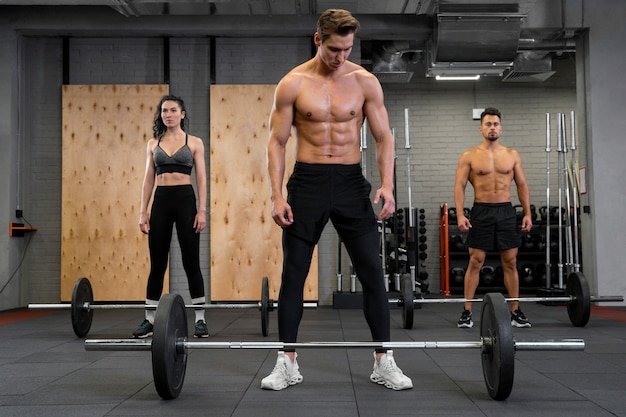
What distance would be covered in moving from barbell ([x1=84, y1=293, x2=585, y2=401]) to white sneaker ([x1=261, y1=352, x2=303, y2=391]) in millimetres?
169

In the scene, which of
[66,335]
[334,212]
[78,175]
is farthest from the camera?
[78,175]

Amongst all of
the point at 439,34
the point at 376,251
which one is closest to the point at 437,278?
the point at 439,34

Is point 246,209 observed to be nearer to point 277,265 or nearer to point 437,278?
point 277,265

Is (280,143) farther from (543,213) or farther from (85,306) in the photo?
(543,213)

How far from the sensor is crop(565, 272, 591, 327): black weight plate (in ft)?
12.6

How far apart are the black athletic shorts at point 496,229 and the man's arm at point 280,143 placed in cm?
213

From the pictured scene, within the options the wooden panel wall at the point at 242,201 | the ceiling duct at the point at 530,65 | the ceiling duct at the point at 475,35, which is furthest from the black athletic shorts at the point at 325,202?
the ceiling duct at the point at 530,65

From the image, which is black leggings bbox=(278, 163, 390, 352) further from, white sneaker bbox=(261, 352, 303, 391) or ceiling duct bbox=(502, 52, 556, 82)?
ceiling duct bbox=(502, 52, 556, 82)

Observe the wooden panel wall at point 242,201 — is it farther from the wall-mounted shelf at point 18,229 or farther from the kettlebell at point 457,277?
the kettlebell at point 457,277

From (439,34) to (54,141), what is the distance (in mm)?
3830

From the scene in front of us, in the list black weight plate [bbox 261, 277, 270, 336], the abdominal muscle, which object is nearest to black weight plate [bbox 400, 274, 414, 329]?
black weight plate [bbox 261, 277, 270, 336]

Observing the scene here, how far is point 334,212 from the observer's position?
2312 millimetres

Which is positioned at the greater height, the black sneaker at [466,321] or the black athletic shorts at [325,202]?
the black athletic shorts at [325,202]

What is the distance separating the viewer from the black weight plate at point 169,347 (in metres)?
1.97
